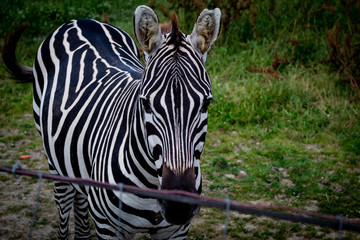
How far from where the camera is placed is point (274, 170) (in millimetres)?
4730

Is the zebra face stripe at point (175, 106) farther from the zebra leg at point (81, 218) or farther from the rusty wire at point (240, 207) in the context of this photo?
the zebra leg at point (81, 218)

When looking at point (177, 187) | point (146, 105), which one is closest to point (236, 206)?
point (177, 187)

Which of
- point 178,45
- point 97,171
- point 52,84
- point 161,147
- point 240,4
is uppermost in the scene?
point 240,4

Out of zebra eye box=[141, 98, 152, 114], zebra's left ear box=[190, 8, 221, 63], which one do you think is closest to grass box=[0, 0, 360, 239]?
zebra eye box=[141, 98, 152, 114]

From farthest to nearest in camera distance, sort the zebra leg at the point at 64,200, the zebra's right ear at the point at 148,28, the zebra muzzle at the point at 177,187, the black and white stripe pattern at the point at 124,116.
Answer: the zebra leg at the point at 64,200, the zebra's right ear at the point at 148,28, the black and white stripe pattern at the point at 124,116, the zebra muzzle at the point at 177,187

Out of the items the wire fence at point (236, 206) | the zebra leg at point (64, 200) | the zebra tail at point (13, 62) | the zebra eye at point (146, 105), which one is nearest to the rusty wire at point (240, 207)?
the wire fence at point (236, 206)

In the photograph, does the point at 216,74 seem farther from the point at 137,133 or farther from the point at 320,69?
the point at 137,133

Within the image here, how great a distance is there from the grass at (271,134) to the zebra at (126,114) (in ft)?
4.65

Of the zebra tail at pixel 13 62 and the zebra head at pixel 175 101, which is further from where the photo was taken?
the zebra tail at pixel 13 62

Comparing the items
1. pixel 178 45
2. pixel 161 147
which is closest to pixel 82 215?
pixel 161 147

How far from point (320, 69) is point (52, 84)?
5135 mm

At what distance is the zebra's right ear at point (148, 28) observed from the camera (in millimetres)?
2088

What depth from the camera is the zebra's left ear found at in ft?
7.07

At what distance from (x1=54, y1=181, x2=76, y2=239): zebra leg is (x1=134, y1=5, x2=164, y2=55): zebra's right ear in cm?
185
